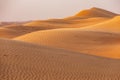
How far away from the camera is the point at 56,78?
4.80 feet

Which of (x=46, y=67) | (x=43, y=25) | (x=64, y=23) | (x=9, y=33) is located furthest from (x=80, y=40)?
(x=64, y=23)

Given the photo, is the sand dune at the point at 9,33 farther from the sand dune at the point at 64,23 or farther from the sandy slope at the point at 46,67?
the sandy slope at the point at 46,67

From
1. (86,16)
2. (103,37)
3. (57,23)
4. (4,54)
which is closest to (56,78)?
(4,54)

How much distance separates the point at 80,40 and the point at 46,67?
2122 millimetres

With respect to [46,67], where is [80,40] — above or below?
below

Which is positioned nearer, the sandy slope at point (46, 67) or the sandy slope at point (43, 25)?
the sandy slope at point (46, 67)

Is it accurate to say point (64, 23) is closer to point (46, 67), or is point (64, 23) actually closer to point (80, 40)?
point (80, 40)

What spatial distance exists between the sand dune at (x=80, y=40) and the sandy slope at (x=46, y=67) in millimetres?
1196

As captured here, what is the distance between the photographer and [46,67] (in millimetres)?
1612

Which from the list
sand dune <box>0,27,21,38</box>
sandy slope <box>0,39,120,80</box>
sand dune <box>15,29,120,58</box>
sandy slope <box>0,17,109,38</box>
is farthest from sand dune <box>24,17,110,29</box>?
sandy slope <box>0,39,120,80</box>

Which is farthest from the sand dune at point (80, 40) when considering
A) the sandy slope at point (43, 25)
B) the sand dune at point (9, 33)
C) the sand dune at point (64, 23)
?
the sand dune at point (64, 23)

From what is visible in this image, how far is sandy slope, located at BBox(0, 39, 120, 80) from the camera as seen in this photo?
145 centimetres

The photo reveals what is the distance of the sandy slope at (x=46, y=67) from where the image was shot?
145 cm

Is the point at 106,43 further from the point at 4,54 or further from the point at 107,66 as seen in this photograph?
the point at 4,54
